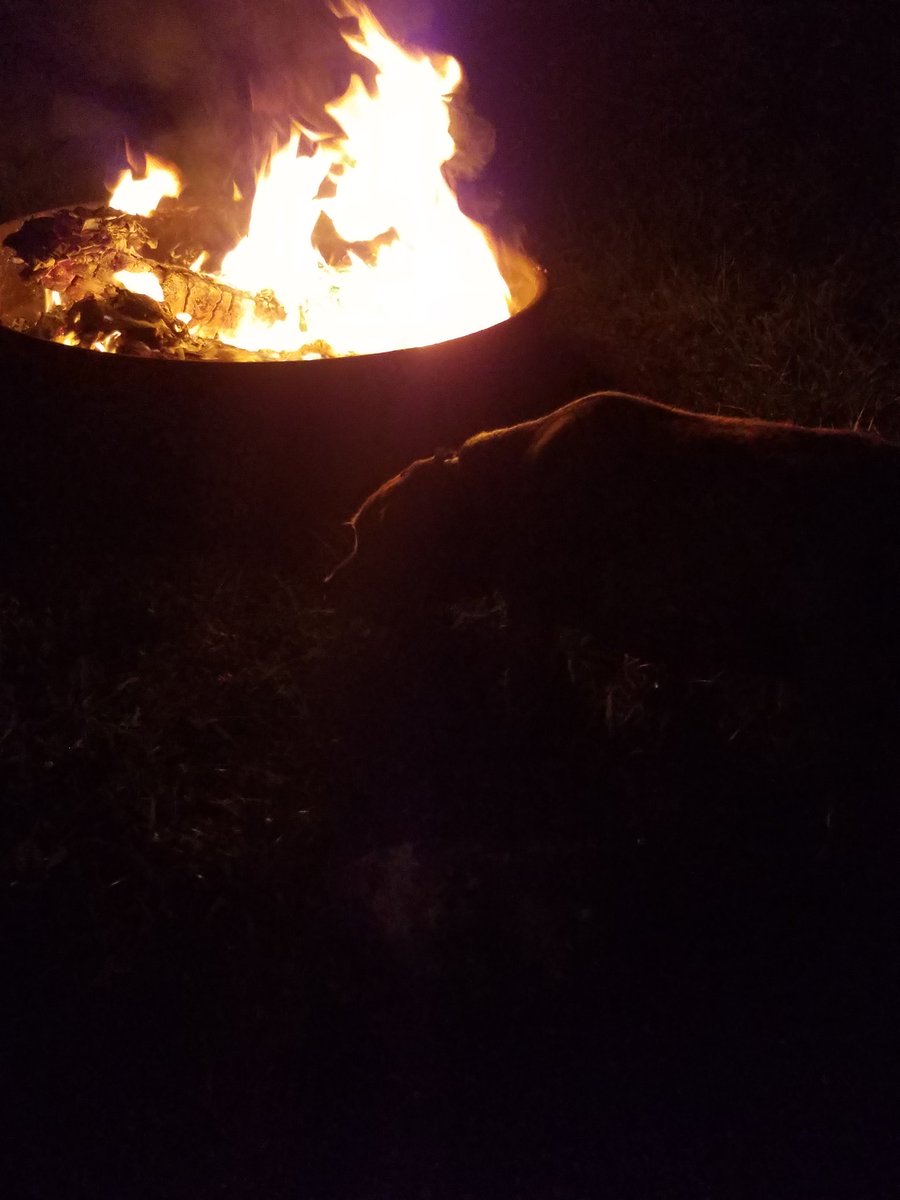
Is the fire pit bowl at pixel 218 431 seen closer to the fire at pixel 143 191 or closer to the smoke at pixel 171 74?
the smoke at pixel 171 74

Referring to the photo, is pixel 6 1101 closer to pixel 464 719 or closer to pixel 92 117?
pixel 464 719

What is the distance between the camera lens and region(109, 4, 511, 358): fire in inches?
163

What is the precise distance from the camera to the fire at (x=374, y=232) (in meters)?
4.13

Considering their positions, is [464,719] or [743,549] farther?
[464,719]

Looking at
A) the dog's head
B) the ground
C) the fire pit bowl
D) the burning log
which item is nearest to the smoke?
the burning log

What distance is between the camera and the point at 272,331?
417 cm

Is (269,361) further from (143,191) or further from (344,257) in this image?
(143,191)

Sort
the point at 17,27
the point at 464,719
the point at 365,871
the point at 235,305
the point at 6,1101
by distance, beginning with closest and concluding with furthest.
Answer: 1. the point at 6,1101
2. the point at 365,871
3. the point at 464,719
4. the point at 235,305
5. the point at 17,27

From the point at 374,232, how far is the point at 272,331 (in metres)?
0.61

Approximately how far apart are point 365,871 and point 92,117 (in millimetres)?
6028

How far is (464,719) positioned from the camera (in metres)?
3.13

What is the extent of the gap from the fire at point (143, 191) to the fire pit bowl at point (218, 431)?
5.71 feet

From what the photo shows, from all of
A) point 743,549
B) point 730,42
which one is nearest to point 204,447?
point 743,549

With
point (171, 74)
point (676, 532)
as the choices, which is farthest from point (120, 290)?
point (171, 74)
